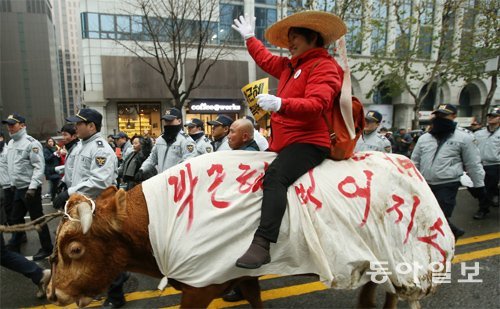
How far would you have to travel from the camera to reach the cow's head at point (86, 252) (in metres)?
2.11

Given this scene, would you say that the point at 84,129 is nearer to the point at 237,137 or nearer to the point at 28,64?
the point at 237,137

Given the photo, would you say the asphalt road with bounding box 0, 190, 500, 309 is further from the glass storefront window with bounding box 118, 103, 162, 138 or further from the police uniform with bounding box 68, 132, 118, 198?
the glass storefront window with bounding box 118, 103, 162, 138

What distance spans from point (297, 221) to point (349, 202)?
0.40 meters

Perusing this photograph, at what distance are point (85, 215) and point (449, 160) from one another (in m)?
4.70

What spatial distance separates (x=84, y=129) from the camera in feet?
12.5

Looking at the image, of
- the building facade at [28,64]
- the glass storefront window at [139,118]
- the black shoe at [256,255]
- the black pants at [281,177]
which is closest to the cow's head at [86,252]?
the black shoe at [256,255]

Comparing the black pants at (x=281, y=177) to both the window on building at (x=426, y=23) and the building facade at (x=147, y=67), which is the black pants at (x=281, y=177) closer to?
the window on building at (x=426, y=23)

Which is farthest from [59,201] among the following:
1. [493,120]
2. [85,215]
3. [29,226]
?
[493,120]

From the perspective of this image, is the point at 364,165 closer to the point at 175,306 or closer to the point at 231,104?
the point at 175,306

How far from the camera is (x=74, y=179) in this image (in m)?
3.87

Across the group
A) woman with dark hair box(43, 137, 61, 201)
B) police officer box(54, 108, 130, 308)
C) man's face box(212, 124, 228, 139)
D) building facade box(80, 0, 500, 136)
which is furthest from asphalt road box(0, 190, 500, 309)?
building facade box(80, 0, 500, 136)

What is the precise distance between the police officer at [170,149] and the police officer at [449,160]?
12.3 feet

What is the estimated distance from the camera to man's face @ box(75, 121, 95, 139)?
149 inches

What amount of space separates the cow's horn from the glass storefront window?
2055 centimetres
